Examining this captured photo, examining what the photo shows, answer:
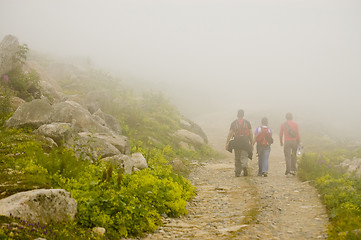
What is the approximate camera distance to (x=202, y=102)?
187ft

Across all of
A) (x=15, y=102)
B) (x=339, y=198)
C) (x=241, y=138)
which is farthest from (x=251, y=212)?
(x=15, y=102)

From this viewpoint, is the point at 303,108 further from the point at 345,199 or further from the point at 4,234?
the point at 4,234

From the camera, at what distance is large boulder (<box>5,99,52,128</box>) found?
10133 mm

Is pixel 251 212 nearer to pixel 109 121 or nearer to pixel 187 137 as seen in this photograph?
pixel 109 121

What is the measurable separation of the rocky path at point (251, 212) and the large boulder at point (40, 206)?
1800 millimetres

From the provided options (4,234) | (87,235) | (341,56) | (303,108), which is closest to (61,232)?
(87,235)

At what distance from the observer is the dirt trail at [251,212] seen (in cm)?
672

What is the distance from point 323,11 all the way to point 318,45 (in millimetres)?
47321

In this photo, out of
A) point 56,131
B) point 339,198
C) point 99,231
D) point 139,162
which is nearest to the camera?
point 99,231

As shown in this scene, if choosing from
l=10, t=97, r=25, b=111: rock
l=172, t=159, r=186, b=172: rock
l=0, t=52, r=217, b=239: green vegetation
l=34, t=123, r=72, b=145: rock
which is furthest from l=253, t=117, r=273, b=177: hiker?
l=10, t=97, r=25, b=111: rock

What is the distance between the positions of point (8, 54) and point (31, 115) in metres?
5.60

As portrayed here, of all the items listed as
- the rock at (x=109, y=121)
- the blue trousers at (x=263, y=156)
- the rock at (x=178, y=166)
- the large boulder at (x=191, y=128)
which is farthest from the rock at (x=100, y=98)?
the blue trousers at (x=263, y=156)

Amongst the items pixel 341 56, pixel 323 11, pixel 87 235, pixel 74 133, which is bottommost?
pixel 87 235

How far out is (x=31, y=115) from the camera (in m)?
10.5
